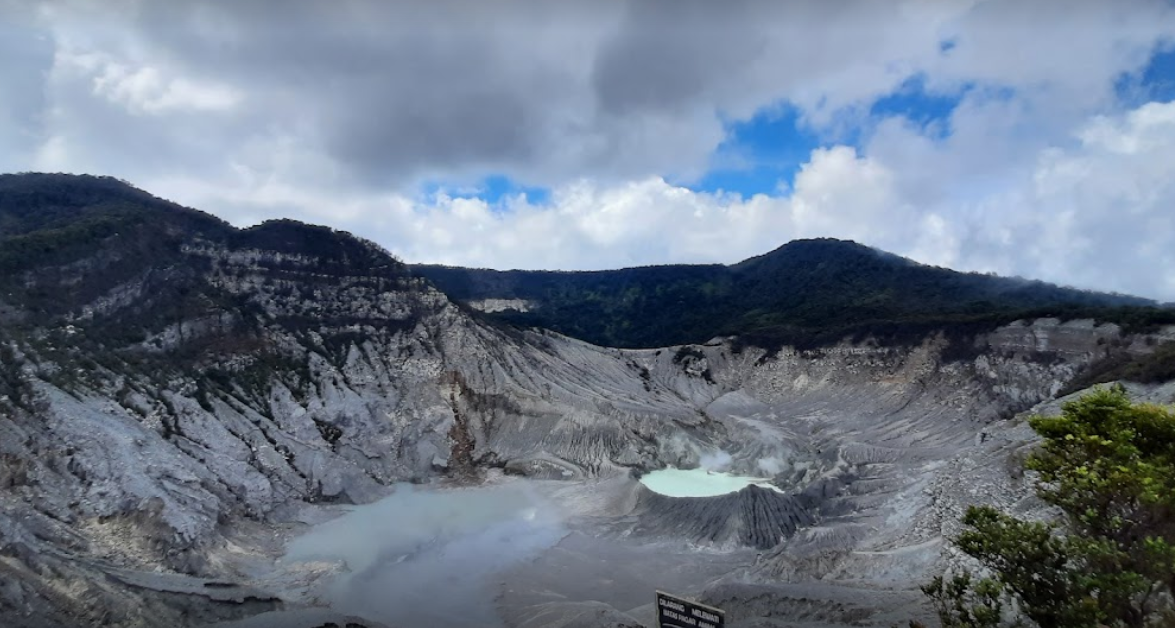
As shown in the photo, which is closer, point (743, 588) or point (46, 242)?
point (743, 588)

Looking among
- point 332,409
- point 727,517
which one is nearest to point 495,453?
point 332,409

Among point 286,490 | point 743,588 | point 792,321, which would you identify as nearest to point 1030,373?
point 792,321

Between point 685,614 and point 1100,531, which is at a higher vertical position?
point 1100,531

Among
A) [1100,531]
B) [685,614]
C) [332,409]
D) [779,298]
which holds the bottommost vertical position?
[332,409]

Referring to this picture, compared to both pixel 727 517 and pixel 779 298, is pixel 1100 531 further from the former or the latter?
pixel 779 298

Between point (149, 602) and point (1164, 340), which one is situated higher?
point (1164, 340)

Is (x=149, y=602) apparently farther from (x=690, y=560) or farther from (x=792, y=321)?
(x=792, y=321)
